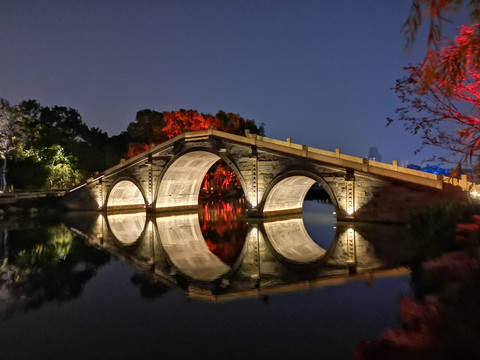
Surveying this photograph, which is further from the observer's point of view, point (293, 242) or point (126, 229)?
point (126, 229)

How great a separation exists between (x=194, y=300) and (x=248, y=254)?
5.23 metres

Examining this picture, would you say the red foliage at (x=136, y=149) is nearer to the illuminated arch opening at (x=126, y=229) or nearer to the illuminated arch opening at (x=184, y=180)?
the illuminated arch opening at (x=184, y=180)

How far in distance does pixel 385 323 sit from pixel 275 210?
1835cm

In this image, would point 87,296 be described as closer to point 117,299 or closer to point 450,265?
point 117,299

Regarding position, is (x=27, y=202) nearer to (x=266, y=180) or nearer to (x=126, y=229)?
(x=126, y=229)

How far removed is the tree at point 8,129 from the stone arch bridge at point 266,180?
7323 millimetres

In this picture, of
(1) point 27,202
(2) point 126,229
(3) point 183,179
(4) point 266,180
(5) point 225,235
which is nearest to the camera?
(5) point 225,235

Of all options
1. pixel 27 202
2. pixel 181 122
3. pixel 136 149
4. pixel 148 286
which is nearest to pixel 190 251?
pixel 148 286

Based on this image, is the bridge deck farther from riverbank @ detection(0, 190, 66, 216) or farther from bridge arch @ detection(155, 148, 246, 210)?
riverbank @ detection(0, 190, 66, 216)

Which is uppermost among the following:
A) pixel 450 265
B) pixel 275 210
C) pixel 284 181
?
pixel 284 181

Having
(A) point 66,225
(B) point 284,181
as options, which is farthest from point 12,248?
(B) point 284,181

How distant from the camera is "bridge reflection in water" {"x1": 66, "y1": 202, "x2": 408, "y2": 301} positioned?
380 inches

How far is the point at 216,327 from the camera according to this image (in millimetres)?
6660

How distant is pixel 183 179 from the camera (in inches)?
1177
